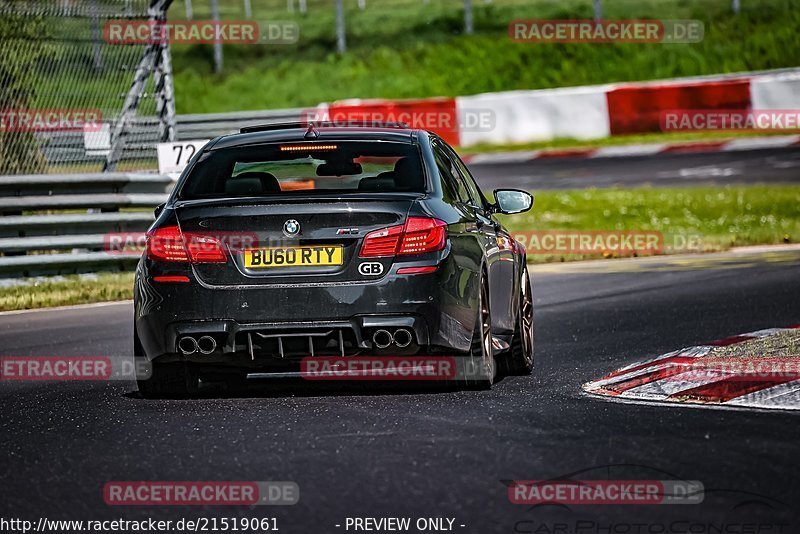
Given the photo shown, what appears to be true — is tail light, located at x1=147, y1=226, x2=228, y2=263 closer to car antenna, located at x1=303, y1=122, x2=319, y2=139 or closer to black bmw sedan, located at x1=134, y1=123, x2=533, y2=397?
black bmw sedan, located at x1=134, y1=123, x2=533, y2=397

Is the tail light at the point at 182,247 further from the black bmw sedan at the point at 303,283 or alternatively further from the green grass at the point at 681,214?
the green grass at the point at 681,214

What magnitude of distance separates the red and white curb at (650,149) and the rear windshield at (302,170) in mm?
21696

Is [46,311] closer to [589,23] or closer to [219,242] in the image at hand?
[219,242]

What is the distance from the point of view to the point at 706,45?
4275 cm

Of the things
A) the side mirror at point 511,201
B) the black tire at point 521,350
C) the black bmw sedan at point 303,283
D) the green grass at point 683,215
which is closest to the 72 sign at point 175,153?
the green grass at point 683,215

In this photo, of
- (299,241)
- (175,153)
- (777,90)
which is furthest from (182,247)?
(777,90)

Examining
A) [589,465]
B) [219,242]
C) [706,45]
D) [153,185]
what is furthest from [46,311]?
[706,45]

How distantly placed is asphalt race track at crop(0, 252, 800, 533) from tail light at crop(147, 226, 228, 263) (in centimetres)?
74

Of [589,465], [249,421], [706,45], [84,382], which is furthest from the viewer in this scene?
[706,45]

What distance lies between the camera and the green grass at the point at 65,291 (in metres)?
14.8

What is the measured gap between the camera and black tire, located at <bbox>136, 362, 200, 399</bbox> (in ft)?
26.9

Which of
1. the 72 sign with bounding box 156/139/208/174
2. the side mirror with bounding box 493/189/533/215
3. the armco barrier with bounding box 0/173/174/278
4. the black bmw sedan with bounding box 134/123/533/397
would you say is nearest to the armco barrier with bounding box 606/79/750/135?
the 72 sign with bounding box 156/139/208/174

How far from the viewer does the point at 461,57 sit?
46688mm

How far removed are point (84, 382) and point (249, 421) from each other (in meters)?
2.34
